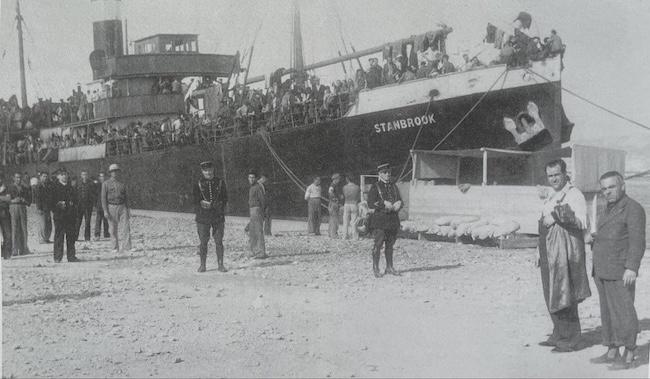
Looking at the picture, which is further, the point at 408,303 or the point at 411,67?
the point at 411,67

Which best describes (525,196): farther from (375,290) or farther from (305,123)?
(305,123)

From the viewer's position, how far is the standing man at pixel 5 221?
447 inches

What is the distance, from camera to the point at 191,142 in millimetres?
24109

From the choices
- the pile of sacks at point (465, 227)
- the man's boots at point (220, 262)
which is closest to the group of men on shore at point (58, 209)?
the man's boots at point (220, 262)

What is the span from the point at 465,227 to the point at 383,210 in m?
4.51

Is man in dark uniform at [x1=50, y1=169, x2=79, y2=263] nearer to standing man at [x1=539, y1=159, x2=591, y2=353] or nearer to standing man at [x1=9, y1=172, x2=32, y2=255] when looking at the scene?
standing man at [x1=9, y1=172, x2=32, y2=255]

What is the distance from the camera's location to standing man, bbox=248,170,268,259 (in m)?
11.1

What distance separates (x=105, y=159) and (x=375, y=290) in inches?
845

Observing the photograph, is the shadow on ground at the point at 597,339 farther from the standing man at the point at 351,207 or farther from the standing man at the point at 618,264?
the standing man at the point at 351,207

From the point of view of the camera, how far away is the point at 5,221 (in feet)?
37.9

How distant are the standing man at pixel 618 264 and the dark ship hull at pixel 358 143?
10.9 m

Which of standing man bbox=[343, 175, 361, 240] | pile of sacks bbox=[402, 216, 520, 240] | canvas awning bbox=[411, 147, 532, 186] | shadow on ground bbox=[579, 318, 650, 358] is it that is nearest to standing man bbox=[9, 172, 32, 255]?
standing man bbox=[343, 175, 361, 240]

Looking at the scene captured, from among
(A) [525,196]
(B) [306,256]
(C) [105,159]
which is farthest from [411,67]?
(C) [105,159]

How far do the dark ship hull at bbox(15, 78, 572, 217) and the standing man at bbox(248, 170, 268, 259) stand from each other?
22.2ft
